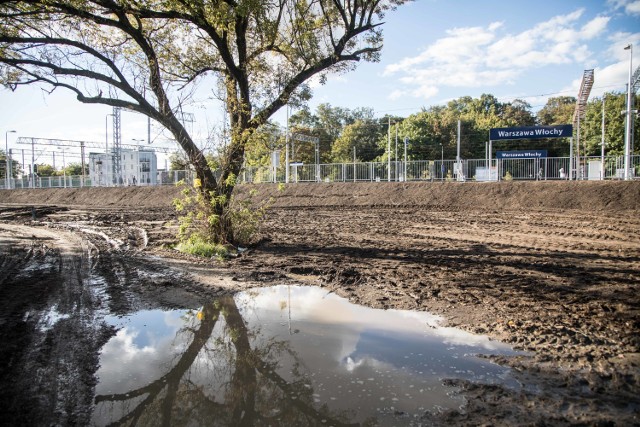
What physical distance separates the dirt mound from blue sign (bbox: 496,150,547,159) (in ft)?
14.8

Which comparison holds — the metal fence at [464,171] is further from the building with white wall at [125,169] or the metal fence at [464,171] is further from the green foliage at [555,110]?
the green foliage at [555,110]

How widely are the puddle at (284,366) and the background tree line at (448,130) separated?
36393 millimetres

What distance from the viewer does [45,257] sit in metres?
11.2

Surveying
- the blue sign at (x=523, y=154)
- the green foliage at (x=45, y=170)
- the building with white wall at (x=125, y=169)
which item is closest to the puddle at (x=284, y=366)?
the blue sign at (x=523, y=154)

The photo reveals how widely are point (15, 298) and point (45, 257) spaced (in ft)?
14.9

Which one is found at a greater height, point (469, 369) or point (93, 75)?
point (93, 75)

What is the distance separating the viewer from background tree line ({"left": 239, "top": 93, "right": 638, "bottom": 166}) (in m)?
53.0

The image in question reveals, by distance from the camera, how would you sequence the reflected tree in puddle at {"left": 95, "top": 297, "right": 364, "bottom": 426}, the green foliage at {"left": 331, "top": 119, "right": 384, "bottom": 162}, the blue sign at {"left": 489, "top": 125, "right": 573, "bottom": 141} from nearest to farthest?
the reflected tree in puddle at {"left": 95, "top": 297, "right": 364, "bottom": 426} < the blue sign at {"left": 489, "top": 125, "right": 573, "bottom": 141} < the green foliage at {"left": 331, "top": 119, "right": 384, "bottom": 162}

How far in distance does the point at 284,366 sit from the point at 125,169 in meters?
66.6

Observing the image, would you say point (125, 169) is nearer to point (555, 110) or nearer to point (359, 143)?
point (359, 143)

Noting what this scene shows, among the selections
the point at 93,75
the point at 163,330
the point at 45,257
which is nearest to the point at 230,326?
the point at 163,330

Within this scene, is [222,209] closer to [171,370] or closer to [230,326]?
[230,326]

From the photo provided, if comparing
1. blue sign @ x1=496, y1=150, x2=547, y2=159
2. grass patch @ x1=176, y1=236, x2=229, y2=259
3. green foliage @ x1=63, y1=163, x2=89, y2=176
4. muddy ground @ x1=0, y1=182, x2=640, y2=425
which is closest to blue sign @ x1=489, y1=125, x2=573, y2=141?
blue sign @ x1=496, y1=150, x2=547, y2=159

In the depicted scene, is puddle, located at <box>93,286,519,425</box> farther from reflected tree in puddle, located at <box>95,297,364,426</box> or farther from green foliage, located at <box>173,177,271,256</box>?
green foliage, located at <box>173,177,271,256</box>
